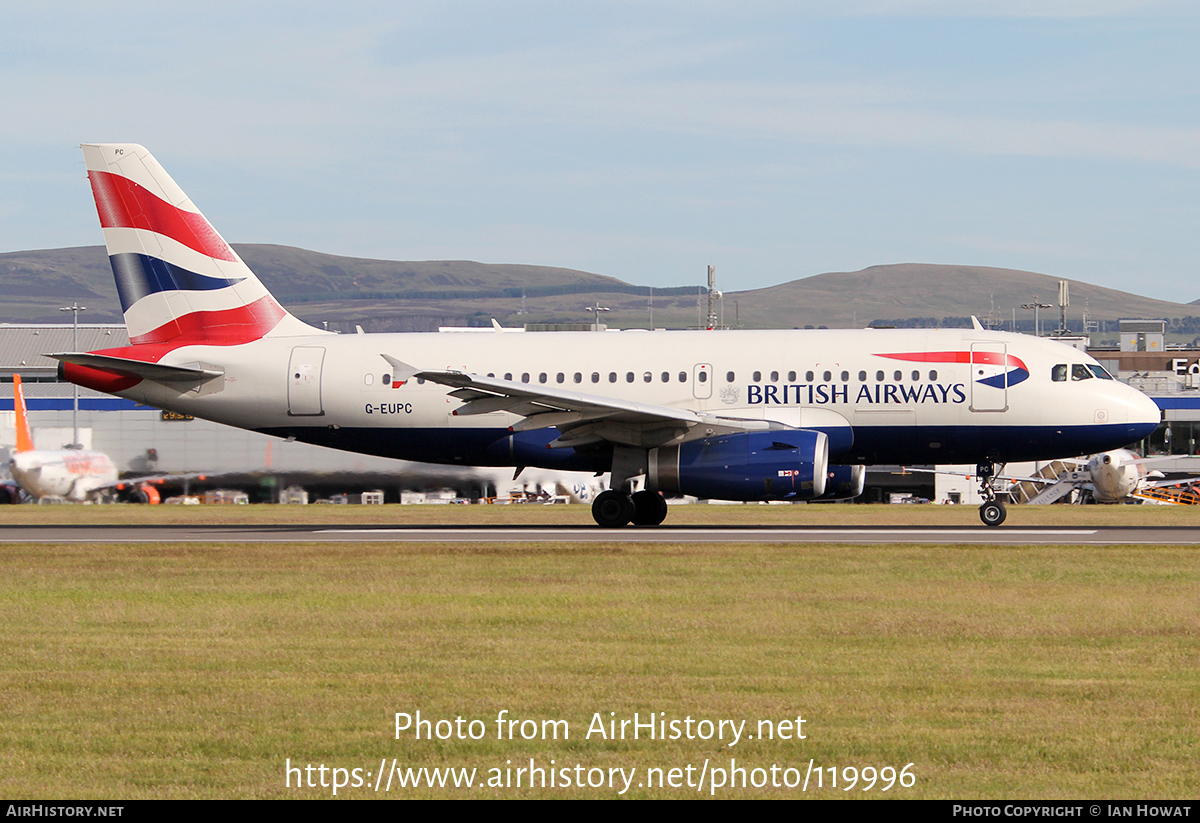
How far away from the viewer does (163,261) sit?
31391mm

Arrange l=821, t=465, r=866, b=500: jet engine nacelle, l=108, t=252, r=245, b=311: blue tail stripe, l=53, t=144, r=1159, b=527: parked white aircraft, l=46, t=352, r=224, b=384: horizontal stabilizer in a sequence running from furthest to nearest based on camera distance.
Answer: l=108, t=252, r=245, b=311: blue tail stripe < l=821, t=465, r=866, b=500: jet engine nacelle < l=46, t=352, r=224, b=384: horizontal stabilizer < l=53, t=144, r=1159, b=527: parked white aircraft

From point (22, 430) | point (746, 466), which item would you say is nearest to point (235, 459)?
point (22, 430)

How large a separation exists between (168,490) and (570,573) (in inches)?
946

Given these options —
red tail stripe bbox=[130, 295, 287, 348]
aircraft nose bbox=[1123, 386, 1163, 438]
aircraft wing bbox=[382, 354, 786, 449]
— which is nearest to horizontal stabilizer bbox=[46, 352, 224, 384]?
red tail stripe bbox=[130, 295, 287, 348]

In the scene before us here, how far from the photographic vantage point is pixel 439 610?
15406mm

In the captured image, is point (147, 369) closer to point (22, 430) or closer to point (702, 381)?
point (702, 381)

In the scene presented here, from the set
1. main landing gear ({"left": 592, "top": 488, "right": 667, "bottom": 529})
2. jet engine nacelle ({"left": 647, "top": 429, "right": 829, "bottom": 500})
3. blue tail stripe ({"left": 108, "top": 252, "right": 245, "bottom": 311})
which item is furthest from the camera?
blue tail stripe ({"left": 108, "top": 252, "right": 245, "bottom": 311})

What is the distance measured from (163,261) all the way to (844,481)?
53.5 feet

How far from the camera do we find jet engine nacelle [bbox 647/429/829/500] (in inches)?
1041

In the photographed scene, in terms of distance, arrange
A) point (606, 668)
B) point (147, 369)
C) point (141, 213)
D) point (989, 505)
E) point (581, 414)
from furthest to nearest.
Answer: point (141, 213)
point (147, 369)
point (989, 505)
point (581, 414)
point (606, 668)

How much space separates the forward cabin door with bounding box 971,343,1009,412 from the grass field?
7.78 metres

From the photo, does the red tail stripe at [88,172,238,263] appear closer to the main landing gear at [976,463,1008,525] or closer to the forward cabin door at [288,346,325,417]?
the forward cabin door at [288,346,325,417]
